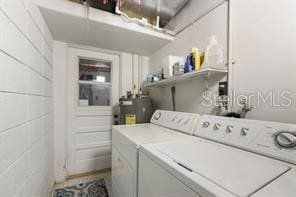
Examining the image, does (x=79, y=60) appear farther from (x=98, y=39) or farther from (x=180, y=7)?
(x=180, y=7)

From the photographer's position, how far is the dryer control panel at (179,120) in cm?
128

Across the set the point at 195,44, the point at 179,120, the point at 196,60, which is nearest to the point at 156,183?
the point at 179,120

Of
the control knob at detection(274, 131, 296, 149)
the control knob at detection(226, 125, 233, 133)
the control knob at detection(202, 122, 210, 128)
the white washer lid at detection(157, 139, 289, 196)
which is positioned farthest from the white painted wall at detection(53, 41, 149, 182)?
the control knob at detection(274, 131, 296, 149)

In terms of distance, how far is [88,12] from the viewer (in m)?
1.51

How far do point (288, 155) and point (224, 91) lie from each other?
2.28 feet

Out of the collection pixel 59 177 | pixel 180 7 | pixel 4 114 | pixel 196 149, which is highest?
pixel 180 7

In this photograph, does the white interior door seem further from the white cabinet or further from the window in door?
the white cabinet

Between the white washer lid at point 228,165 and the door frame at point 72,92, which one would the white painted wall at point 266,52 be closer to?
the white washer lid at point 228,165

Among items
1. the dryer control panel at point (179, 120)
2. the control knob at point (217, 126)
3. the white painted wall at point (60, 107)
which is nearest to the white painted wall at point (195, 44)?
the dryer control panel at point (179, 120)

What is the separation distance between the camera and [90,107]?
7.74 ft

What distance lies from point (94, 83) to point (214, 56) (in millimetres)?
1863

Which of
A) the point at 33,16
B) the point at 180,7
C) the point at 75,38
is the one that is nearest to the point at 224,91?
the point at 180,7

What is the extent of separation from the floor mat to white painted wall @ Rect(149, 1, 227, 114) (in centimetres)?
141

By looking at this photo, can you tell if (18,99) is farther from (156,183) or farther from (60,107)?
(60,107)
